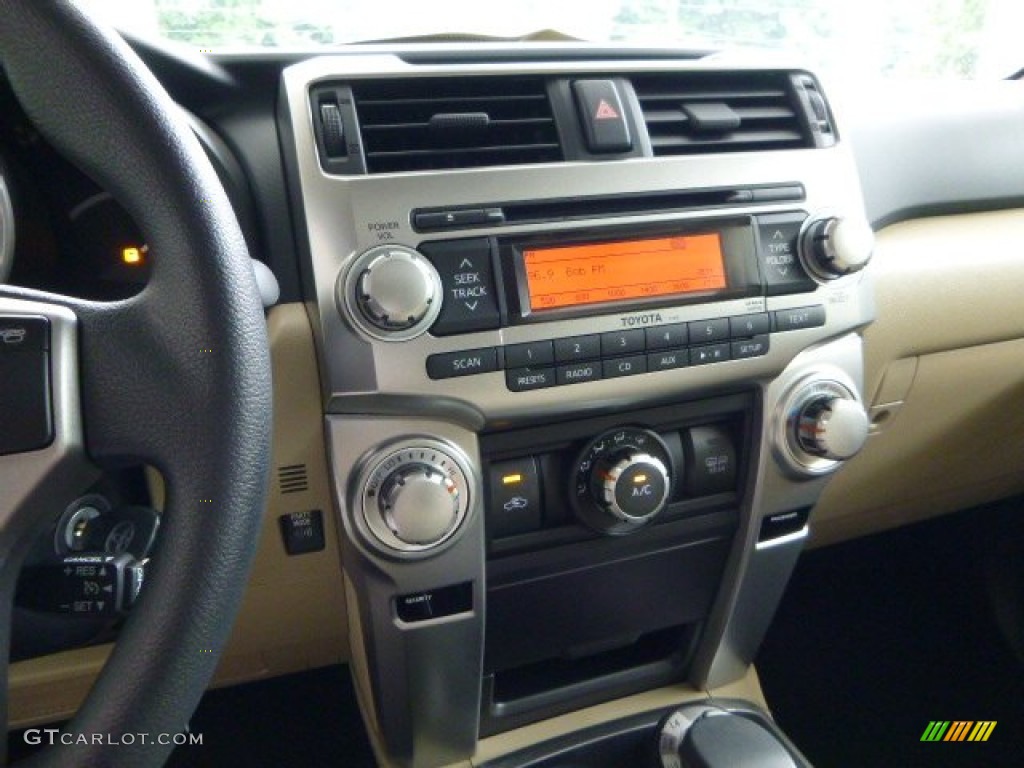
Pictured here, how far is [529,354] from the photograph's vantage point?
0.72m

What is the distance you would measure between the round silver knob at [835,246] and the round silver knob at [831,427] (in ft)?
0.42

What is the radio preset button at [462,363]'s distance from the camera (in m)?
0.69

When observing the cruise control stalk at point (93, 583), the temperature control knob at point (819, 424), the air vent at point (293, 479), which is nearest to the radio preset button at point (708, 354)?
the temperature control knob at point (819, 424)

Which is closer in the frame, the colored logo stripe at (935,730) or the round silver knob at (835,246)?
the round silver knob at (835,246)

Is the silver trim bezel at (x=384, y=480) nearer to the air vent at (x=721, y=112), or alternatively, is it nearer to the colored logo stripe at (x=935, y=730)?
the air vent at (x=721, y=112)

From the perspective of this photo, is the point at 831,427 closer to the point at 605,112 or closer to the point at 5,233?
the point at 605,112

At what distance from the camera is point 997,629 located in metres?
1.45

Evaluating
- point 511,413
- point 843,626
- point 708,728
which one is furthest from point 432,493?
point 843,626

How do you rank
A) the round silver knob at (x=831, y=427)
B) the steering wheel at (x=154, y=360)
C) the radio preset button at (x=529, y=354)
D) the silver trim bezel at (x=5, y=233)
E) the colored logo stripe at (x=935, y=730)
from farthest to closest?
1. the colored logo stripe at (x=935, y=730)
2. the round silver knob at (x=831, y=427)
3. the radio preset button at (x=529, y=354)
4. the silver trim bezel at (x=5, y=233)
5. the steering wheel at (x=154, y=360)

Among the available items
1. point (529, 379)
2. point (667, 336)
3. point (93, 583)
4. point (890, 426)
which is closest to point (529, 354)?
point (529, 379)

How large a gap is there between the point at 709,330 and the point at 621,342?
0.09 meters

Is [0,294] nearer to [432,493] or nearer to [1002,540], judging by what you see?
[432,493]

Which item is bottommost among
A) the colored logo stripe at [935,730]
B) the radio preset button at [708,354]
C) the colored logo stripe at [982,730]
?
the colored logo stripe at [982,730]

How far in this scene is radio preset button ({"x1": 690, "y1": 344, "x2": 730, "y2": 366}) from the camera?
0.78 m
